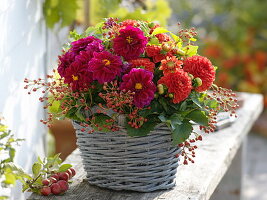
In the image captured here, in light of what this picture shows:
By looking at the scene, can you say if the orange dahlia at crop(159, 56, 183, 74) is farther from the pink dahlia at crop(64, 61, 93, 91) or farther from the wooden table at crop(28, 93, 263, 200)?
the wooden table at crop(28, 93, 263, 200)

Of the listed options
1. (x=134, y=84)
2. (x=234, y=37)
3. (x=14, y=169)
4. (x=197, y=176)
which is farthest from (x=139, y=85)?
(x=234, y=37)

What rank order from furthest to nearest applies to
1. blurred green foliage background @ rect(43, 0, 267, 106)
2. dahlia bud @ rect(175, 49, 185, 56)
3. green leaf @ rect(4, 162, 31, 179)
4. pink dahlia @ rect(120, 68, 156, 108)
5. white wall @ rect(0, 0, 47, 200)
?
blurred green foliage background @ rect(43, 0, 267, 106)
white wall @ rect(0, 0, 47, 200)
dahlia bud @ rect(175, 49, 185, 56)
pink dahlia @ rect(120, 68, 156, 108)
green leaf @ rect(4, 162, 31, 179)

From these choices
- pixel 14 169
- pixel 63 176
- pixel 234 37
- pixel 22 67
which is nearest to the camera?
pixel 14 169

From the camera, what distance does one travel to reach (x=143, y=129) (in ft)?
4.58

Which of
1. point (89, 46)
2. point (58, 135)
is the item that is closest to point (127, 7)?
point (58, 135)

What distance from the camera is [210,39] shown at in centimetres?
503

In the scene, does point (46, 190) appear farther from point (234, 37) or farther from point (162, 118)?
point (234, 37)

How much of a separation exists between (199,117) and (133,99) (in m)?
0.20

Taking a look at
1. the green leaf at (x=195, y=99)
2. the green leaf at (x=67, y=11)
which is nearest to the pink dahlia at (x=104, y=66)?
the green leaf at (x=195, y=99)

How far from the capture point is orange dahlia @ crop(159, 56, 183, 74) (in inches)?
53.7

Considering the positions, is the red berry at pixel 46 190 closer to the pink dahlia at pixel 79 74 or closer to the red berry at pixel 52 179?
the red berry at pixel 52 179

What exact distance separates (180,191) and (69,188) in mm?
328

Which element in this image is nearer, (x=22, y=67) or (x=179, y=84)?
(x=179, y=84)

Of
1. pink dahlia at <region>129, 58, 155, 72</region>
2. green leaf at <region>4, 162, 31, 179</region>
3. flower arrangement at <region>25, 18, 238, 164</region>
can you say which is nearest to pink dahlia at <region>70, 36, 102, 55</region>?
flower arrangement at <region>25, 18, 238, 164</region>
